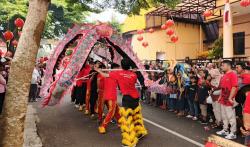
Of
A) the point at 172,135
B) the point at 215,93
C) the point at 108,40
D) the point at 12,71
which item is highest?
the point at 108,40

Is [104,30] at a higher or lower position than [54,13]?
lower

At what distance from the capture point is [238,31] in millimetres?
19281

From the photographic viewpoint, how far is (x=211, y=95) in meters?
9.78

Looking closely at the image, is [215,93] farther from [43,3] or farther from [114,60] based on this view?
[43,3]

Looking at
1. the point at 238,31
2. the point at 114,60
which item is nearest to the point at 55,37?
the point at 238,31

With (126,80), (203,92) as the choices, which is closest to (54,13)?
(203,92)

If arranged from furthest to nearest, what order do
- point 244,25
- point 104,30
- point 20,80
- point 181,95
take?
point 244,25 < point 181,95 < point 104,30 < point 20,80

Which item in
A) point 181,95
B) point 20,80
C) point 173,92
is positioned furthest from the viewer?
point 173,92

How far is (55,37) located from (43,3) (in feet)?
81.0

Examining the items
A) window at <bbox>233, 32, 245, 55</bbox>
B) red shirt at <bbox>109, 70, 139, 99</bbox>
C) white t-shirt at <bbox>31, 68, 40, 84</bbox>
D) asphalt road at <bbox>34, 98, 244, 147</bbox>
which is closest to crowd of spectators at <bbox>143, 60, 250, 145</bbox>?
asphalt road at <bbox>34, 98, 244, 147</bbox>

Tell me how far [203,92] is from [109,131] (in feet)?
9.94

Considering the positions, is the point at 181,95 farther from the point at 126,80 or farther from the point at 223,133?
the point at 126,80

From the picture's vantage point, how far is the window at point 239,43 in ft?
62.6

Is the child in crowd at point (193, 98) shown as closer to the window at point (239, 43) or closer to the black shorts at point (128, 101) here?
the black shorts at point (128, 101)
